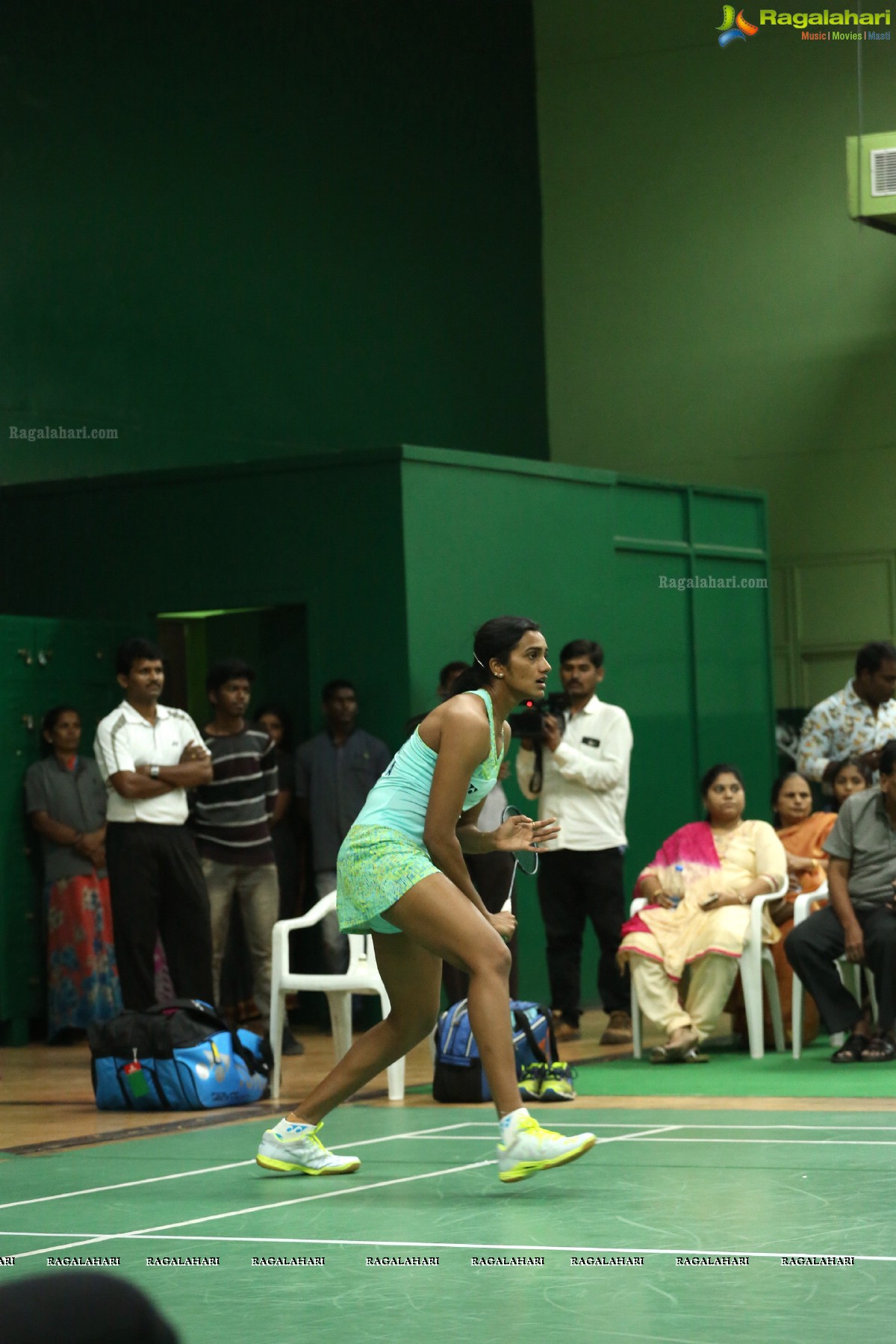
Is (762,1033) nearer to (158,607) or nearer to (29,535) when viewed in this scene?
(158,607)

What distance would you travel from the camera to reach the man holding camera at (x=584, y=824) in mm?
8625

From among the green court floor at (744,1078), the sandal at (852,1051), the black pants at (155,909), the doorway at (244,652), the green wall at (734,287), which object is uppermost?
the green wall at (734,287)

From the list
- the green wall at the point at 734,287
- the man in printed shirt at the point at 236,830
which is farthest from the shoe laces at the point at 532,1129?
the green wall at the point at 734,287

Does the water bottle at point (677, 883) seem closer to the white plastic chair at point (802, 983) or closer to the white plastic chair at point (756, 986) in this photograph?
the white plastic chair at point (756, 986)

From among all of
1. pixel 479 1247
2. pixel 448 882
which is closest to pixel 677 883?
pixel 448 882

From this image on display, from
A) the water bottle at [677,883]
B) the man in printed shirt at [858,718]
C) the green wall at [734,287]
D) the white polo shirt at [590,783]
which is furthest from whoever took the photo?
the green wall at [734,287]

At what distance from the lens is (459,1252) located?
4117 mm

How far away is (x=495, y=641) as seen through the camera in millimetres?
4855

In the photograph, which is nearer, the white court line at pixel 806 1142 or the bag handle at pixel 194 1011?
the white court line at pixel 806 1142

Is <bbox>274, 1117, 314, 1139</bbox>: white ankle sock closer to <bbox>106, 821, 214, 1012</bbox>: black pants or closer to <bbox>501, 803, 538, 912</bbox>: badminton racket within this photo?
<bbox>501, 803, 538, 912</bbox>: badminton racket

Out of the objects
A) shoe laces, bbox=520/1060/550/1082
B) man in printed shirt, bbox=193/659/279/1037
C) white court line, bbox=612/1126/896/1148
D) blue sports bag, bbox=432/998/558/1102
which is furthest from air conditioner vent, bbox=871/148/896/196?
white court line, bbox=612/1126/896/1148

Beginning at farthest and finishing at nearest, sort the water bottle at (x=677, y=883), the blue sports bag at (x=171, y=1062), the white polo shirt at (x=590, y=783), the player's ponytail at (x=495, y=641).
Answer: the white polo shirt at (x=590, y=783)
the water bottle at (x=677, y=883)
the blue sports bag at (x=171, y=1062)
the player's ponytail at (x=495, y=641)

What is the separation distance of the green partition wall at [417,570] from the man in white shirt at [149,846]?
163 centimetres

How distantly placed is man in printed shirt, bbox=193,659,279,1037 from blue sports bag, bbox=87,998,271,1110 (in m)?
1.37
